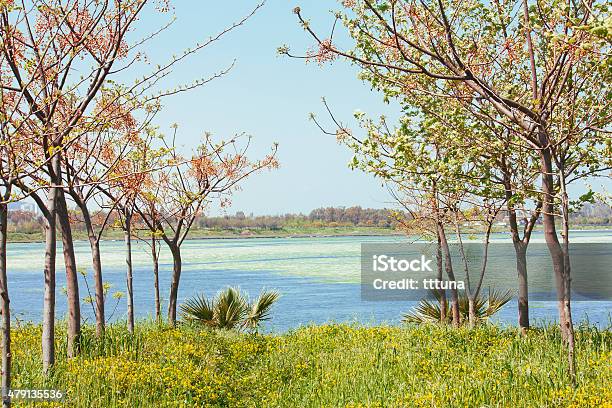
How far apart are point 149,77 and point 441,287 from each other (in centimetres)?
947

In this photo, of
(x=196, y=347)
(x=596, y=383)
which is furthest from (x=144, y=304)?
(x=596, y=383)

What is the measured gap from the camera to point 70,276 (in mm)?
8656

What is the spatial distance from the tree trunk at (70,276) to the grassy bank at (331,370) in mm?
231

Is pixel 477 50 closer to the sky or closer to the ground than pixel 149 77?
closer to the sky

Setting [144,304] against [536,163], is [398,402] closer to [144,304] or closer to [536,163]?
[536,163]

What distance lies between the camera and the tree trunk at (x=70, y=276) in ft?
28.2

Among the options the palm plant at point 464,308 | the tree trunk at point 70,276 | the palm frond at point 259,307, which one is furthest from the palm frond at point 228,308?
the tree trunk at point 70,276

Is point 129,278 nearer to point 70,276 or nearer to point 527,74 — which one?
point 70,276

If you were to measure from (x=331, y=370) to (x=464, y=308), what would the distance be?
7.88 m

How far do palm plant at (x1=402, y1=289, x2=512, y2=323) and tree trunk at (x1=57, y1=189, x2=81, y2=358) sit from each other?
843 cm

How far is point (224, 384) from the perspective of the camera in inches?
293

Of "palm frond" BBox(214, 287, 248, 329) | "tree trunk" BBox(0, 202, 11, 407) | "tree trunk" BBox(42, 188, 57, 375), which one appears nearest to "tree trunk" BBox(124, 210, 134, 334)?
"tree trunk" BBox(42, 188, 57, 375)

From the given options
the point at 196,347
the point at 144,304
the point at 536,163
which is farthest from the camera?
the point at 144,304

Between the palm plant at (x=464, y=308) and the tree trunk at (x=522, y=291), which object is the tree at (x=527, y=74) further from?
the palm plant at (x=464, y=308)
